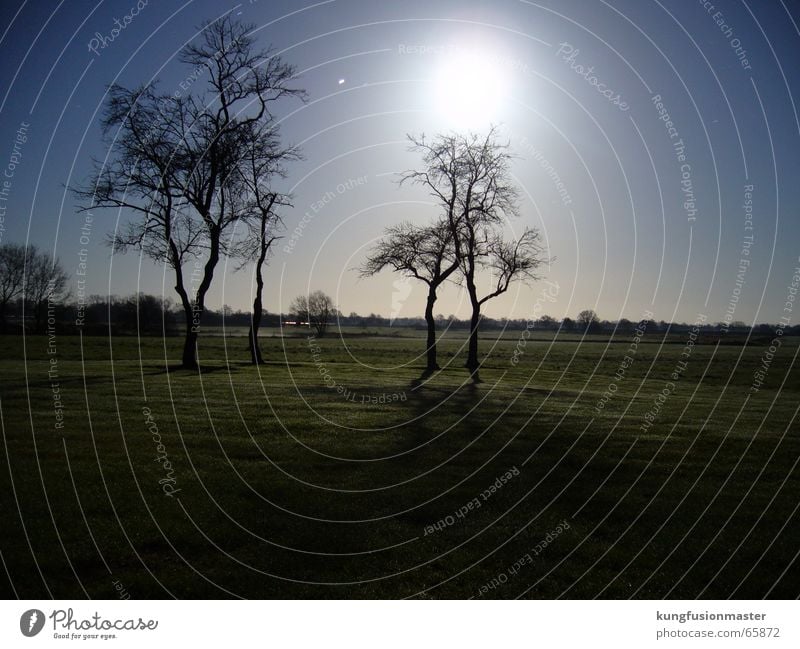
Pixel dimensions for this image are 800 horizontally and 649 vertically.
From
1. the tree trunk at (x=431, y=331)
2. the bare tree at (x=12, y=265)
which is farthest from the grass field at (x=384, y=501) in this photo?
the tree trunk at (x=431, y=331)

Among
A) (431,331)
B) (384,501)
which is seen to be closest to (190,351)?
(431,331)

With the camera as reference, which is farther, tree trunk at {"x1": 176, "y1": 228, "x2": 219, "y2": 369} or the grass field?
tree trunk at {"x1": 176, "y1": 228, "x2": 219, "y2": 369}

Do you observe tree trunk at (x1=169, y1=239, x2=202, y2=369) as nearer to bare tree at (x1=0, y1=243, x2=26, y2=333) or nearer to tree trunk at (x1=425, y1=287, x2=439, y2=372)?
bare tree at (x1=0, y1=243, x2=26, y2=333)

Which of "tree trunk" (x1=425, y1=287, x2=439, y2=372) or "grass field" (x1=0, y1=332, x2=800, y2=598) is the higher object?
"tree trunk" (x1=425, y1=287, x2=439, y2=372)

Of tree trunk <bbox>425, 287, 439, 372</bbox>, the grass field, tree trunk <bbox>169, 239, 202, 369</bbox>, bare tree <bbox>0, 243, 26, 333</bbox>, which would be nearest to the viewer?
the grass field

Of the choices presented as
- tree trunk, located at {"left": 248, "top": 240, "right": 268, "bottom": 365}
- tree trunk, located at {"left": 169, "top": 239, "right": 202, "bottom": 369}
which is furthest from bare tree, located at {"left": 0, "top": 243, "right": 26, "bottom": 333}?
tree trunk, located at {"left": 248, "top": 240, "right": 268, "bottom": 365}

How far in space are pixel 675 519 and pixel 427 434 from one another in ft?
23.1

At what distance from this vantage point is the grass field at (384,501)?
736 centimetres

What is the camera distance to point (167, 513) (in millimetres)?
8867

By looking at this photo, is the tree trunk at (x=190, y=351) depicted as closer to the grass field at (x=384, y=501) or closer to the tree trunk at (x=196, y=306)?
the tree trunk at (x=196, y=306)

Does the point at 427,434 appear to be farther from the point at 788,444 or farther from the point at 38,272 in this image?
the point at 38,272

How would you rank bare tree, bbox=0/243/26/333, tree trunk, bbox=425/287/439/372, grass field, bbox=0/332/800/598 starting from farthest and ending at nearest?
1. tree trunk, bbox=425/287/439/372
2. bare tree, bbox=0/243/26/333
3. grass field, bbox=0/332/800/598

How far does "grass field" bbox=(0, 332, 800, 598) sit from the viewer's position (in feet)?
24.1
